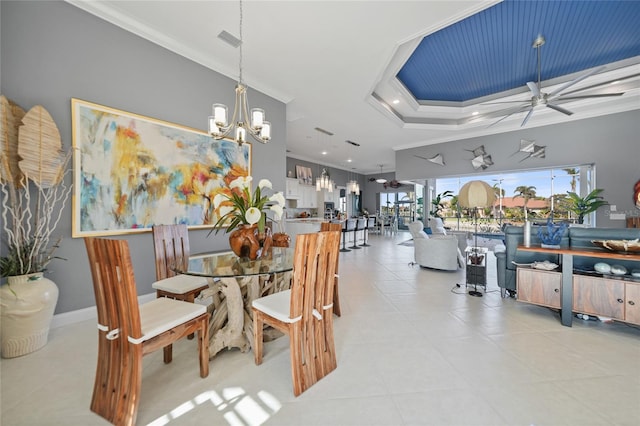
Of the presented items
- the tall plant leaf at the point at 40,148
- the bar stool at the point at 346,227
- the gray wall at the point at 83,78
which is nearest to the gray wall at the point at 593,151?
the bar stool at the point at 346,227

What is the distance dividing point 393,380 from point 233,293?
52.2 inches

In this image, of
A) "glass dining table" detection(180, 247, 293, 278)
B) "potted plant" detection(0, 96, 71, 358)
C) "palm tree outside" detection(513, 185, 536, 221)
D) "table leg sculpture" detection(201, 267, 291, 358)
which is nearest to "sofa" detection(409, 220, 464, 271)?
"glass dining table" detection(180, 247, 293, 278)

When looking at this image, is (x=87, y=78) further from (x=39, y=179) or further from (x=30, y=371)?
(x=30, y=371)

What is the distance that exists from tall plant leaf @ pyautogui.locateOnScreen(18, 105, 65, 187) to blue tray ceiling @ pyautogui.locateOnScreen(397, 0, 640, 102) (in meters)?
4.16

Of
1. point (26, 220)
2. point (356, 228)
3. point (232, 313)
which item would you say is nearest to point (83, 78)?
point (26, 220)

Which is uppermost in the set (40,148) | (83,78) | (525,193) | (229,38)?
(229,38)

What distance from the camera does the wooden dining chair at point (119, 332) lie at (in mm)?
1207

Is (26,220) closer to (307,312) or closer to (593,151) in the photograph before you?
(307,312)

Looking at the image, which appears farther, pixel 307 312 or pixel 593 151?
pixel 593 151

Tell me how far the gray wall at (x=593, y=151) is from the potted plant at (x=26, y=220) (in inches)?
299

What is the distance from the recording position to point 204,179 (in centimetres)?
320

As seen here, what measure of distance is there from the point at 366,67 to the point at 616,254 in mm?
3489

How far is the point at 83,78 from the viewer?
7.57ft

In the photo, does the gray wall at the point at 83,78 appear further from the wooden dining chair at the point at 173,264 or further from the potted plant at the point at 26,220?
the wooden dining chair at the point at 173,264
